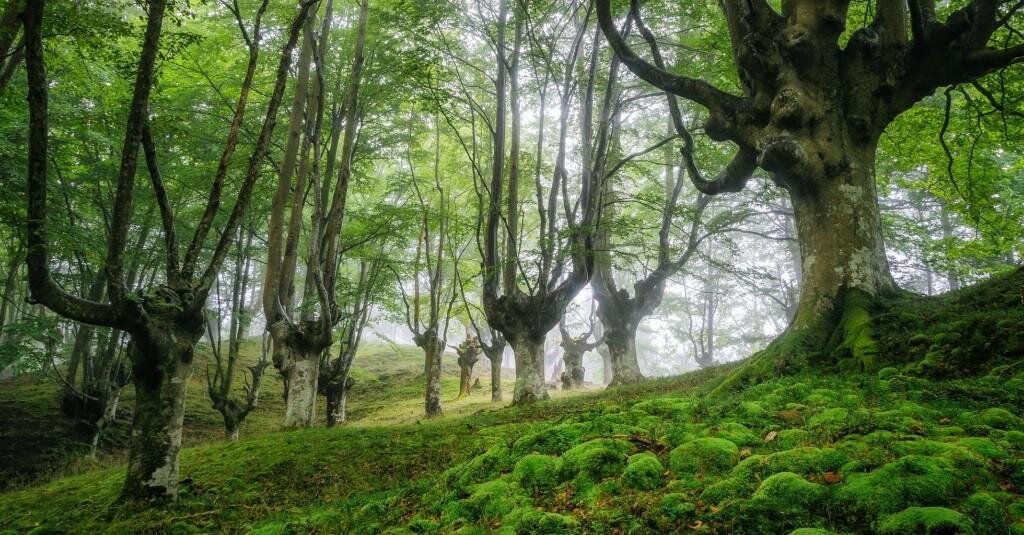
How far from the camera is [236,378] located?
2078cm

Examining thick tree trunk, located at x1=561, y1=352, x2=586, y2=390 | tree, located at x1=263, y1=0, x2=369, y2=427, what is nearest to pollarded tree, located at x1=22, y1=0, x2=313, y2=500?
tree, located at x1=263, y1=0, x2=369, y2=427

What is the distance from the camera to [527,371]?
33.1 ft

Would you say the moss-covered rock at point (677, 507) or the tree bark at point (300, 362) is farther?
the tree bark at point (300, 362)

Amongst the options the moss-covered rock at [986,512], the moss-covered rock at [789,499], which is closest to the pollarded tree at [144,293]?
the moss-covered rock at [789,499]

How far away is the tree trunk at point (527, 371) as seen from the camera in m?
9.88

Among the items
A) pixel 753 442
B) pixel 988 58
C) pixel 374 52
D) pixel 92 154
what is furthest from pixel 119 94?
pixel 988 58

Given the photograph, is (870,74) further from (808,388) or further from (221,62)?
(221,62)

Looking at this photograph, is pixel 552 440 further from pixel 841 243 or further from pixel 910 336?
pixel 841 243

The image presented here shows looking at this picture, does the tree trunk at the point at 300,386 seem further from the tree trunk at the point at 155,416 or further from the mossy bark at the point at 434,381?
the mossy bark at the point at 434,381

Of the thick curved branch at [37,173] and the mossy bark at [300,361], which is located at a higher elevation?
the thick curved branch at [37,173]

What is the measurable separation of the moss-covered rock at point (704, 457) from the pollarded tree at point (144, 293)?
16.3ft

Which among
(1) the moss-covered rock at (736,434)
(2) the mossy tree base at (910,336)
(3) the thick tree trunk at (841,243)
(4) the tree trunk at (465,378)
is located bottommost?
(4) the tree trunk at (465,378)

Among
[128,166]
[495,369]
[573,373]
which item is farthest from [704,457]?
[573,373]

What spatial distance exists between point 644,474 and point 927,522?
4.78 feet
